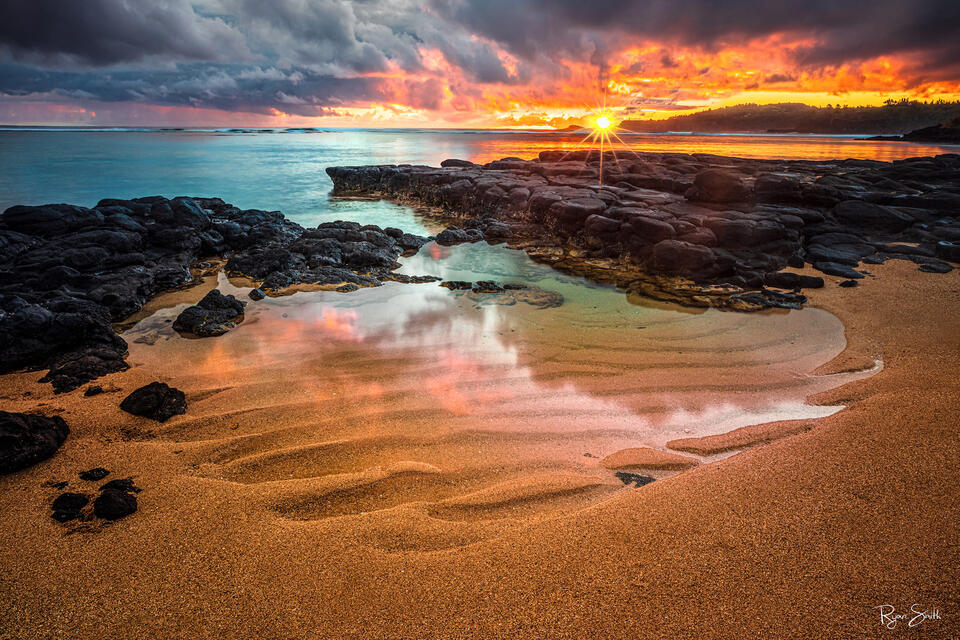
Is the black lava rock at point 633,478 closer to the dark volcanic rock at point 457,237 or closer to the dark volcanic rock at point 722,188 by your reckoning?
the dark volcanic rock at point 457,237

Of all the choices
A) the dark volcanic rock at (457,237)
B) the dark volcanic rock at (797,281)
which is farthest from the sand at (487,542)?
the dark volcanic rock at (457,237)

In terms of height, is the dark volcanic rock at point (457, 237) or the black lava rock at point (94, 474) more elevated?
the dark volcanic rock at point (457, 237)

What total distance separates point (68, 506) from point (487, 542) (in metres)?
2.94

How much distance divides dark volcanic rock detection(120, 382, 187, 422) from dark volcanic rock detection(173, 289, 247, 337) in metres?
2.28

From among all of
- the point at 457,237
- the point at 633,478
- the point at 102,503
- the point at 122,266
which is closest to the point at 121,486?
the point at 102,503

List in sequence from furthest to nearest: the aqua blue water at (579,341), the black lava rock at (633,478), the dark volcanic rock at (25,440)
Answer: the aqua blue water at (579,341) → the black lava rock at (633,478) → the dark volcanic rock at (25,440)

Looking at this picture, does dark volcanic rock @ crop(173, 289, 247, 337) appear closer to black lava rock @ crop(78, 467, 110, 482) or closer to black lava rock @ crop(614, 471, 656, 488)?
black lava rock @ crop(78, 467, 110, 482)

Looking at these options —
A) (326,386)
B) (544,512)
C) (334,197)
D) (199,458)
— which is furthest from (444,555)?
(334,197)

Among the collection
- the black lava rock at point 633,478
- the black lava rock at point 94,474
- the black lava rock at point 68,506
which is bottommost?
the black lava rock at point 633,478

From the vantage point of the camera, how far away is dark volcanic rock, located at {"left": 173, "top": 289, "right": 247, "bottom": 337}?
663 centimetres

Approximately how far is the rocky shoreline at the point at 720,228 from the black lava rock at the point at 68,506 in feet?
28.1

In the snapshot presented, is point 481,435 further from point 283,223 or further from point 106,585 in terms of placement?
point 283,223

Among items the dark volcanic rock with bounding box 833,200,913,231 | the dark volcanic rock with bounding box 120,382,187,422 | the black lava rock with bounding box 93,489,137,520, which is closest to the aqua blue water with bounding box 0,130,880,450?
the dark volcanic rock with bounding box 120,382,187,422

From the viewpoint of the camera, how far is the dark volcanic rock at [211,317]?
6.63 metres
